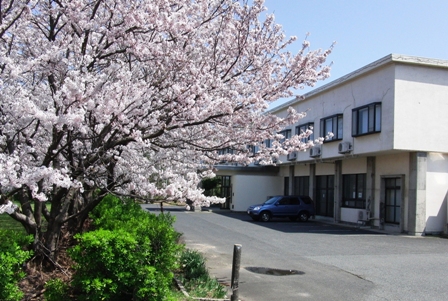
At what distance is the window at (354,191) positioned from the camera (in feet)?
85.8

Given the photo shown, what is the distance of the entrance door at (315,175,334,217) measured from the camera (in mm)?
30031

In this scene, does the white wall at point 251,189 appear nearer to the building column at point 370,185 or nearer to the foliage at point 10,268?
the building column at point 370,185

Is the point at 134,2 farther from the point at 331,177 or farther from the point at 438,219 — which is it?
the point at 331,177

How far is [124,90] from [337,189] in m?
23.3

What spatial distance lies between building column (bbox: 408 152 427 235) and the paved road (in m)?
1.00

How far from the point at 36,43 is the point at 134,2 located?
1892 mm

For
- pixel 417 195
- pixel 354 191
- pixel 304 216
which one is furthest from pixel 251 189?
pixel 417 195

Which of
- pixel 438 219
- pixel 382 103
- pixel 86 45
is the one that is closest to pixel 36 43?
pixel 86 45

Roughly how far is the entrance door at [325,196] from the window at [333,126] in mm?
3533

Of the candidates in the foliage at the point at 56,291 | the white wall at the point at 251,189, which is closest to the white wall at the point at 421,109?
the foliage at the point at 56,291

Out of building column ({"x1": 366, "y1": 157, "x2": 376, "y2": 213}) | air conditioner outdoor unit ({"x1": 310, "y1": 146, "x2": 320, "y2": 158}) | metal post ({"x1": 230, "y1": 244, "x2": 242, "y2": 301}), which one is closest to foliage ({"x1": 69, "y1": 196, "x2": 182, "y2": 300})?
metal post ({"x1": 230, "y1": 244, "x2": 242, "y2": 301})

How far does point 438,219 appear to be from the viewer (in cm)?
2192

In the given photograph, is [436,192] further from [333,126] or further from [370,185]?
[333,126]

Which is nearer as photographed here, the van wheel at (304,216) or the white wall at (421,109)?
the white wall at (421,109)
